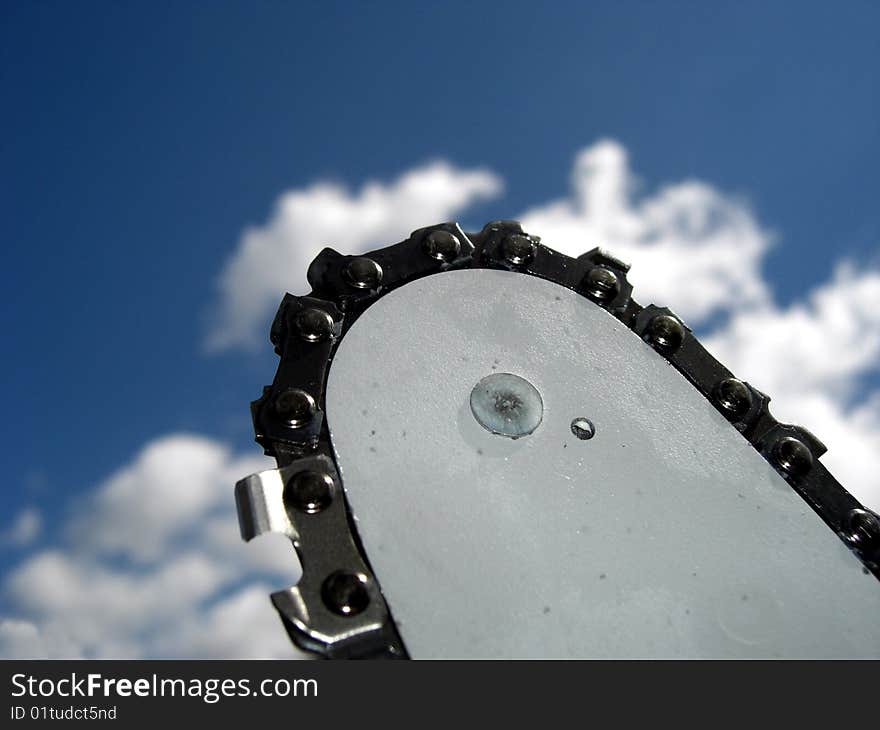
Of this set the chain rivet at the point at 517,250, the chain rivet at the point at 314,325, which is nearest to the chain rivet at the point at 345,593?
the chain rivet at the point at 314,325

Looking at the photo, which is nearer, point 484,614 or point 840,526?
point 484,614

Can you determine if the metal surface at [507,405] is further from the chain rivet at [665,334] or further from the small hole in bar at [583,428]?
the chain rivet at [665,334]

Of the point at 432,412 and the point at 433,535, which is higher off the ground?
the point at 432,412

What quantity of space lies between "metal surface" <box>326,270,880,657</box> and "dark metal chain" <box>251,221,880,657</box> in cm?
5

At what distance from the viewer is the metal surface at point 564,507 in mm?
2246

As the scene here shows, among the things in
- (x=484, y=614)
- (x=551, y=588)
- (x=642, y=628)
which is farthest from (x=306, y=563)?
(x=642, y=628)

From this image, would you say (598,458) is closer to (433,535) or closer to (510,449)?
(510,449)

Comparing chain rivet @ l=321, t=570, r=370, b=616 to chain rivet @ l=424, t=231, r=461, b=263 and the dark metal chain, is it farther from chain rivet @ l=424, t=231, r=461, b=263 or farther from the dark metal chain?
chain rivet @ l=424, t=231, r=461, b=263

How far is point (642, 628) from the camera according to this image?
229cm

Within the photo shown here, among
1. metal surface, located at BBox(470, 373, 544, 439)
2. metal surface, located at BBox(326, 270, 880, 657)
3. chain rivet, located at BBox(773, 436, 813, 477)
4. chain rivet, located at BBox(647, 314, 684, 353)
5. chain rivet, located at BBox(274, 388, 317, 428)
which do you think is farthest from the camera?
chain rivet, located at BBox(647, 314, 684, 353)

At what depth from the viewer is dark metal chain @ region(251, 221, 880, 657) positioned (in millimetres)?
2172

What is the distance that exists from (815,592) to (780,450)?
0.50 m

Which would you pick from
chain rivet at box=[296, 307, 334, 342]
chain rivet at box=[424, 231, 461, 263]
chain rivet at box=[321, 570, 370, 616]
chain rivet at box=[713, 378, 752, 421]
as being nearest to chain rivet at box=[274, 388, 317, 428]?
chain rivet at box=[296, 307, 334, 342]

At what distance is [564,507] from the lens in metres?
2.46
